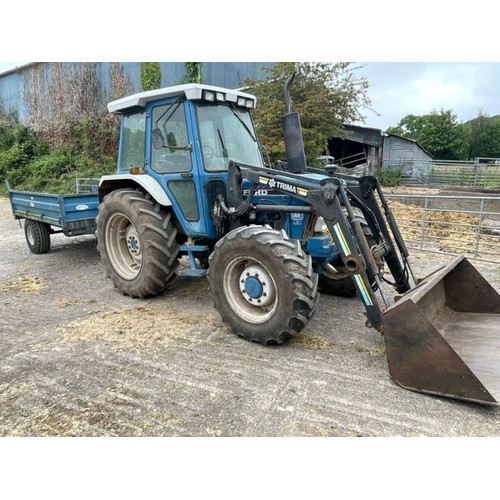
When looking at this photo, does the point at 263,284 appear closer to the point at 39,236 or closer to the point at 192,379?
the point at 192,379

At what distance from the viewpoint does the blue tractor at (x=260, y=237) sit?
9.57 feet

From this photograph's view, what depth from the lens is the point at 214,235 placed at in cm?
435

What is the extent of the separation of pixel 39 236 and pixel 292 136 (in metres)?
5.13

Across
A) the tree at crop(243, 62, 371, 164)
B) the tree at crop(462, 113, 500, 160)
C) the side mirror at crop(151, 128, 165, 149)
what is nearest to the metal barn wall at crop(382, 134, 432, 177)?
the tree at crop(243, 62, 371, 164)

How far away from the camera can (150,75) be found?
17203 millimetres

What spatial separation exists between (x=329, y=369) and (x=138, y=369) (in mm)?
1500

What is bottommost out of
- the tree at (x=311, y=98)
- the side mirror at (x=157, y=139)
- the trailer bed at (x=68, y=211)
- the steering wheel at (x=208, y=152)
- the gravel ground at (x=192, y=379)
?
the gravel ground at (x=192, y=379)

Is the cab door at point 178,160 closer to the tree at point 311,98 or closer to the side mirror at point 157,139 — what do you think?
the side mirror at point 157,139

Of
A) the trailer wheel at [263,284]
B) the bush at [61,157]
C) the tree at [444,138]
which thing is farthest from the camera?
the tree at [444,138]

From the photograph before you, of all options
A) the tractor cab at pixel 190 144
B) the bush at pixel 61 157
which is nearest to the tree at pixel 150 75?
the bush at pixel 61 157

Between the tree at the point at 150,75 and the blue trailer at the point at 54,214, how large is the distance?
456 inches

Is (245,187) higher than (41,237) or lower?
higher

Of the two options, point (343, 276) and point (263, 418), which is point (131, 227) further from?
point (263, 418)

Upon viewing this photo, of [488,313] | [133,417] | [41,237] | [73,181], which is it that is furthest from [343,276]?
[73,181]
